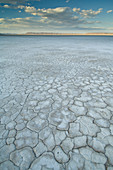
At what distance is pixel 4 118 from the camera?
2.00m

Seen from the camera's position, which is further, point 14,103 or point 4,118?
point 14,103

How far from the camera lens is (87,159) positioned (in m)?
1.32

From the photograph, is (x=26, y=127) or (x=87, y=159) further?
(x=26, y=127)

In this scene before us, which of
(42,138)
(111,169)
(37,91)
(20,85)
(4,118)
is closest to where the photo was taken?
(111,169)

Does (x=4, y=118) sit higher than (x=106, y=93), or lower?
lower

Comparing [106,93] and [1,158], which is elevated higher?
[106,93]

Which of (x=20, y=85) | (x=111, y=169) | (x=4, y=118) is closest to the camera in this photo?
(x=111, y=169)

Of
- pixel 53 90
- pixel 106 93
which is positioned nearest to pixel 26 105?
pixel 53 90

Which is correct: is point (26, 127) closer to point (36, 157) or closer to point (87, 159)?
point (36, 157)

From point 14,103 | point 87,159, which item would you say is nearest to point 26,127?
point 14,103

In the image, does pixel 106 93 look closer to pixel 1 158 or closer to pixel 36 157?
pixel 36 157

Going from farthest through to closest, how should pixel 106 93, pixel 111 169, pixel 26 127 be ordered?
pixel 106 93 → pixel 26 127 → pixel 111 169

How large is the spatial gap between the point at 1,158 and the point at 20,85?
7.30 feet

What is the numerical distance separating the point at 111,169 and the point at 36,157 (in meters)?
0.94
